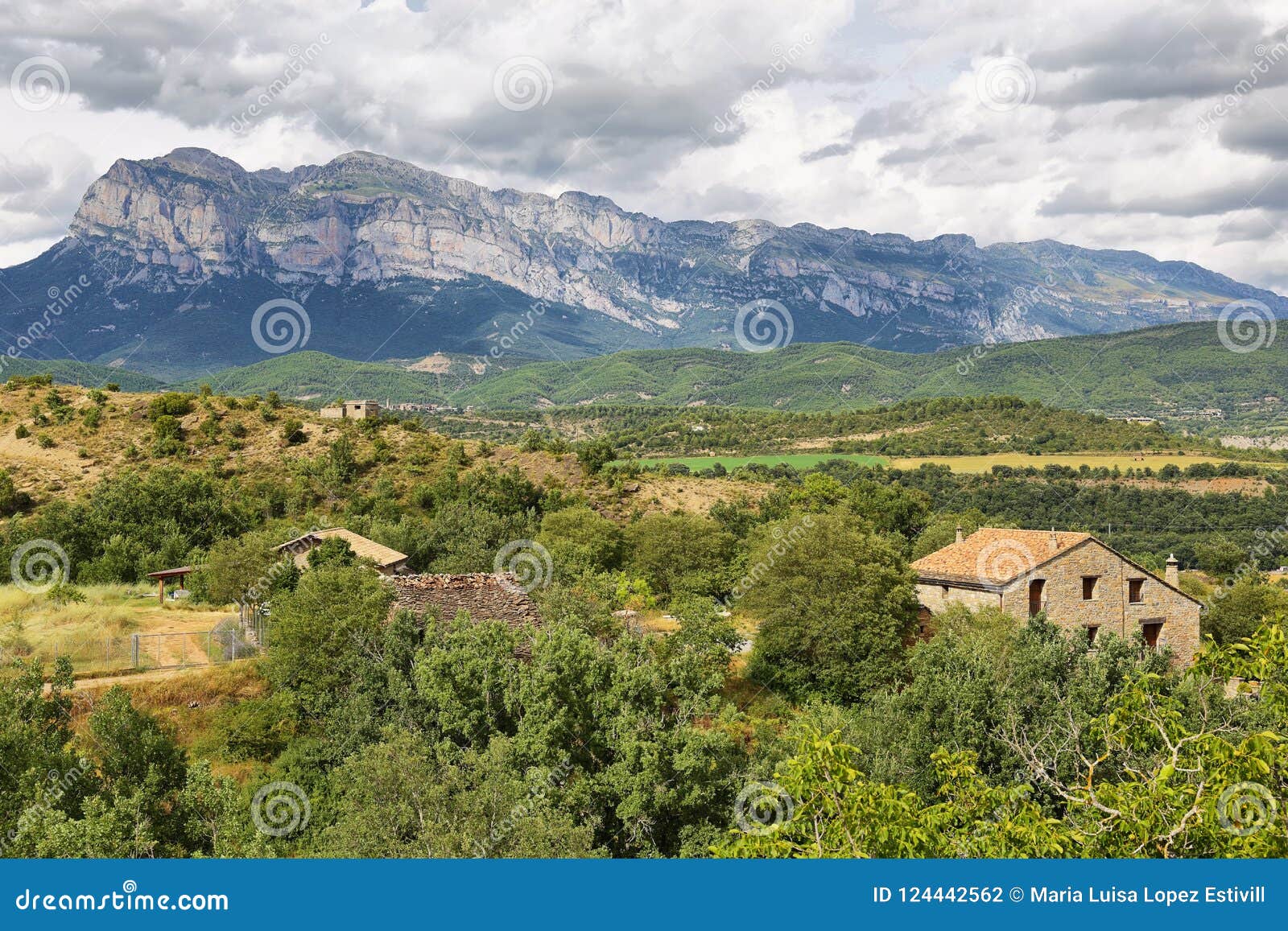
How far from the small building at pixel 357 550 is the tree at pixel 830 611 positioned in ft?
44.4

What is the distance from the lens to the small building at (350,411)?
7475cm

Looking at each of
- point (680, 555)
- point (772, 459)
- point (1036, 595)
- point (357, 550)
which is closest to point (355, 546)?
point (357, 550)

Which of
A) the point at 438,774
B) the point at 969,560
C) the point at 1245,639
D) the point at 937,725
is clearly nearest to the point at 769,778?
the point at 937,725

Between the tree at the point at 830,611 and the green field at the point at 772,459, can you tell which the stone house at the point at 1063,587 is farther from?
the green field at the point at 772,459

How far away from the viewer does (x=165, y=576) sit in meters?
38.1

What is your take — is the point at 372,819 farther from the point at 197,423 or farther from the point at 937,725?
the point at 197,423

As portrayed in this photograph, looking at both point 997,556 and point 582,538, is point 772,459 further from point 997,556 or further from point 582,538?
point 997,556

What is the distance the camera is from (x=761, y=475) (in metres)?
90.2

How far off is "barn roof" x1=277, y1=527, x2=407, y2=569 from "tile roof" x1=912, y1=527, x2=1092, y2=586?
20904mm

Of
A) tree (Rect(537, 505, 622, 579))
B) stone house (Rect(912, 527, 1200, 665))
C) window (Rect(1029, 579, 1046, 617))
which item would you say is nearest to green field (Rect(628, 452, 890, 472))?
tree (Rect(537, 505, 622, 579))

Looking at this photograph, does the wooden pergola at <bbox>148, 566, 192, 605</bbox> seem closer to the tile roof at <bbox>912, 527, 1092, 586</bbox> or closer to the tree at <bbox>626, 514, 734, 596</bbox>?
the tree at <bbox>626, 514, 734, 596</bbox>

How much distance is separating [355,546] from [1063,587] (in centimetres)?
2691

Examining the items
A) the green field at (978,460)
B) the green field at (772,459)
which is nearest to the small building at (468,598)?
the green field at (978,460)

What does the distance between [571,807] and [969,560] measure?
24.3 metres
